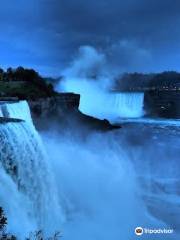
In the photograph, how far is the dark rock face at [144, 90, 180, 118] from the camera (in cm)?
4825

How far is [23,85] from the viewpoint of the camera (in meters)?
27.4

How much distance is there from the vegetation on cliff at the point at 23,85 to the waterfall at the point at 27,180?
10611mm

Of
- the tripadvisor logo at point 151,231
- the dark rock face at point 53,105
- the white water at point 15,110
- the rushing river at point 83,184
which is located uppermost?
the white water at point 15,110

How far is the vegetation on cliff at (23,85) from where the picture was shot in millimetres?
25216

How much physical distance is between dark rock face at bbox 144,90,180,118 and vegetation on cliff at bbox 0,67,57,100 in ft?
65.1

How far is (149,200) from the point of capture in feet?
56.6

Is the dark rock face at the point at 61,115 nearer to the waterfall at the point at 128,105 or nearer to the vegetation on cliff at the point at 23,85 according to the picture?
the vegetation on cliff at the point at 23,85

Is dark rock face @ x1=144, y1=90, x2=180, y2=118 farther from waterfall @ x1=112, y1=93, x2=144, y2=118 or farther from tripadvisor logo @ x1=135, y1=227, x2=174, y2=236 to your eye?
tripadvisor logo @ x1=135, y1=227, x2=174, y2=236

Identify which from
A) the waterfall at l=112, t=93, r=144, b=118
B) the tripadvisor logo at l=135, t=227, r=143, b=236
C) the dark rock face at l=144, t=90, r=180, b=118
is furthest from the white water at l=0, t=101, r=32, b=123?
the dark rock face at l=144, t=90, r=180, b=118

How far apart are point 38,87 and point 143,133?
8790 millimetres

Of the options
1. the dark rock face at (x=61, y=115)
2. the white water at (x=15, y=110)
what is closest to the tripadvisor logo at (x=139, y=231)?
the white water at (x=15, y=110)

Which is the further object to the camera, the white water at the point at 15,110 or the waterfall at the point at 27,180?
the white water at the point at 15,110

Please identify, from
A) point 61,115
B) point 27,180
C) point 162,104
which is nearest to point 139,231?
point 27,180

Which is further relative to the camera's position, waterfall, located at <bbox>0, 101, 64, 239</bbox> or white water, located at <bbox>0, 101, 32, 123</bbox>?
white water, located at <bbox>0, 101, 32, 123</bbox>
